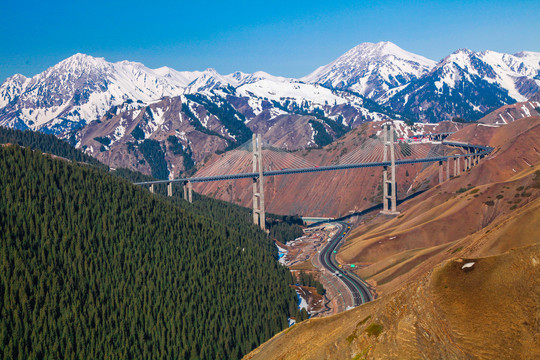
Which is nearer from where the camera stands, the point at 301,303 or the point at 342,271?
the point at 301,303

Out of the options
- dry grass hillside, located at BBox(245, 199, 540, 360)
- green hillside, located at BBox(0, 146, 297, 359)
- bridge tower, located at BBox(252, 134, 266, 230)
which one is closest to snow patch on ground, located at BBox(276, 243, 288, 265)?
bridge tower, located at BBox(252, 134, 266, 230)

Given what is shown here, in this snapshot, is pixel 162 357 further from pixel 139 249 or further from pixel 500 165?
pixel 500 165

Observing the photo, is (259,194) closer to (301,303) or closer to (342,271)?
(342,271)

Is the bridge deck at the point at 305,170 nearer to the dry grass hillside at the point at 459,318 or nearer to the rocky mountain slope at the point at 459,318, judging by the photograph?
the dry grass hillside at the point at 459,318

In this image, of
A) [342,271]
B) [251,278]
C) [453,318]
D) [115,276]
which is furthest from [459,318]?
[342,271]

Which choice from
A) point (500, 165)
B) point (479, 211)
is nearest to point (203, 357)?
point (479, 211)

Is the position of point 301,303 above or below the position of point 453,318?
below

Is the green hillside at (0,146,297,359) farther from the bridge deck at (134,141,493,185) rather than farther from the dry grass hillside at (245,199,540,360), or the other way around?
the bridge deck at (134,141,493,185)
